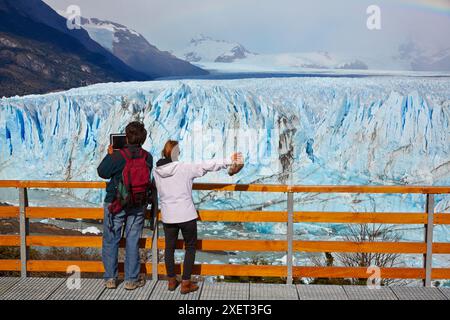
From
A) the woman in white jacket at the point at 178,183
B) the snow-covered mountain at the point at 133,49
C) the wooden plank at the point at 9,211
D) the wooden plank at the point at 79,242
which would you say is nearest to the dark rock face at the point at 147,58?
the snow-covered mountain at the point at 133,49

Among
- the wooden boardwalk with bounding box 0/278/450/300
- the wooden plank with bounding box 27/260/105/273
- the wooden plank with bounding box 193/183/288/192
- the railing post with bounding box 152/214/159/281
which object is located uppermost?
the wooden plank with bounding box 193/183/288/192

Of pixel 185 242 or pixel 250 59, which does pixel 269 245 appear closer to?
pixel 185 242

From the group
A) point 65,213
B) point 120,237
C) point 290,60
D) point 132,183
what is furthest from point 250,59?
point 132,183

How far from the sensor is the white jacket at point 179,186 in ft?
11.8

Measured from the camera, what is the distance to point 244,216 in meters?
3.99

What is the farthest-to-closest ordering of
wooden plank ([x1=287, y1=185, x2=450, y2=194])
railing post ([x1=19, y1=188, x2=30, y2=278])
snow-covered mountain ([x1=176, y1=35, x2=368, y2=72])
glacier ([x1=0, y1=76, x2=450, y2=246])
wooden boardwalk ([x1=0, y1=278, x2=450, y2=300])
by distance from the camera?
snow-covered mountain ([x1=176, y1=35, x2=368, y2=72]), glacier ([x1=0, y1=76, x2=450, y2=246]), railing post ([x1=19, y1=188, x2=30, y2=278]), wooden plank ([x1=287, y1=185, x2=450, y2=194]), wooden boardwalk ([x1=0, y1=278, x2=450, y2=300])

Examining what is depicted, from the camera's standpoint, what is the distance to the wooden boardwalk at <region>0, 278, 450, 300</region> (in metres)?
3.71

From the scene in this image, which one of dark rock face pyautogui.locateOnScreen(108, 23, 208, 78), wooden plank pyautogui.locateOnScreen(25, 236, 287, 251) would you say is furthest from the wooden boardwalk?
dark rock face pyautogui.locateOnScreen(108, 23, 208, 78)

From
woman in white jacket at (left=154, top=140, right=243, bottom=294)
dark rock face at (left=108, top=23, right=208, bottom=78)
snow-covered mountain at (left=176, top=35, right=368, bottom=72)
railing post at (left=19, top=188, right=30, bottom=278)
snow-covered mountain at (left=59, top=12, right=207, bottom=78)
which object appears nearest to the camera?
woman in white jacket at (left=154, top=140, right=243, bottom=294)

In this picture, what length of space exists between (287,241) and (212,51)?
18686 millimetres

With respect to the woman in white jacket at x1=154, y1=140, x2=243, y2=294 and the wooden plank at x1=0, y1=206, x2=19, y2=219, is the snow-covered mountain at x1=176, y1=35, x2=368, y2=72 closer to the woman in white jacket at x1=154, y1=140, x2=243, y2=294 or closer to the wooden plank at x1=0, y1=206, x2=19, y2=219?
the wooden plank at x1=0, y1=206, x2=19, y2=219

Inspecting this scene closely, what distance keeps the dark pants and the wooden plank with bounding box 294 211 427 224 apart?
744 mm

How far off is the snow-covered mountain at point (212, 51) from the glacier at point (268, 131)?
14.7 feet

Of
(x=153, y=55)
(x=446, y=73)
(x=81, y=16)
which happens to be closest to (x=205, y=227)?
(x=153, y=55)
